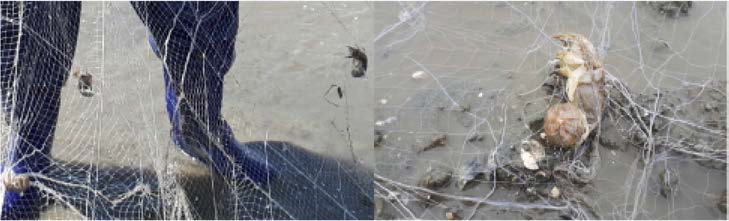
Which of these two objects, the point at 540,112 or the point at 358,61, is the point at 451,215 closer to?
the point at 540,112

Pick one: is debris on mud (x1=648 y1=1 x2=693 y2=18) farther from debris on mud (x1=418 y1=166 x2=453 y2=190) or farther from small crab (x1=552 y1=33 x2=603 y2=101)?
debris on mud (x1=418 y1=166 x2=453 y2=190)

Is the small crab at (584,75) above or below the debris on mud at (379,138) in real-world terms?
above

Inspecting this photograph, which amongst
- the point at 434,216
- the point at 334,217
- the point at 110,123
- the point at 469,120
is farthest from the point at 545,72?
the point at 110,123

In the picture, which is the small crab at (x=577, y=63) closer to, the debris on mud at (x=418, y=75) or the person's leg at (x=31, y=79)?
the debris on mud at (x=418, y=75)

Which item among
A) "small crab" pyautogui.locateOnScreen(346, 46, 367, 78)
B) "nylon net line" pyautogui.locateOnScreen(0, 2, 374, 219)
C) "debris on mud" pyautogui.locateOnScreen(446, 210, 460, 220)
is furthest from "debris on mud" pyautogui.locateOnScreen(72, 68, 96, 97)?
"debris on mud" pyautogui.locateOnScreen(446, 210, 460, 220)

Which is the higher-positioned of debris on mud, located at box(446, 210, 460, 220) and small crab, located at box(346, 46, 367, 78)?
small crab, located at box(346, 46, 367, 78)

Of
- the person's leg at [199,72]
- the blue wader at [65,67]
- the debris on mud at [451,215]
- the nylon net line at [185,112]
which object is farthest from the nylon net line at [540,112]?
the blue wader at [65,67]

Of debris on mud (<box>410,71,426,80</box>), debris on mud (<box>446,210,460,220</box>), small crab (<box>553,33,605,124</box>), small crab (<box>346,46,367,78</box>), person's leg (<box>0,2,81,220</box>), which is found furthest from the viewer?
small crab (<box>346,46,367,78</box>)
